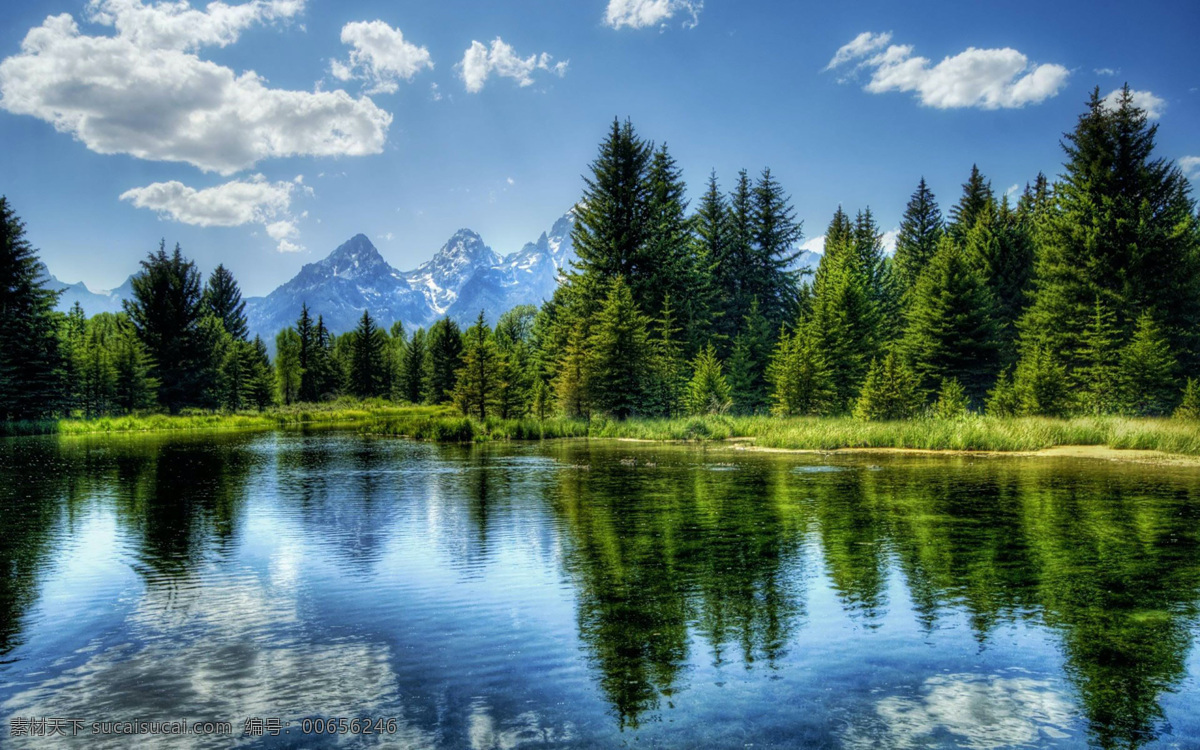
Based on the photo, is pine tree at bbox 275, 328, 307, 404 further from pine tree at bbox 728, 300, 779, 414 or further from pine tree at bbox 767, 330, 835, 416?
pine tree at bbox 767, 330, 835, 416

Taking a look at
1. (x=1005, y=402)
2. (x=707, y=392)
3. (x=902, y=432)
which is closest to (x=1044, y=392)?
(x=1005, y=402)

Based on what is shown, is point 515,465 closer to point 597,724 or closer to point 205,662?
point 205,662

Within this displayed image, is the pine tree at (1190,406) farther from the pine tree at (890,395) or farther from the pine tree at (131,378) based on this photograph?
the pine tree at (131,378)

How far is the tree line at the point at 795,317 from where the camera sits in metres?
41.8

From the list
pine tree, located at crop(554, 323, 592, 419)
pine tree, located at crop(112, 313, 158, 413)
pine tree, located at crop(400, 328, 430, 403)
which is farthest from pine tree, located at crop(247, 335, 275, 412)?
pine tree, located at crop(554, 323, 592, 419)

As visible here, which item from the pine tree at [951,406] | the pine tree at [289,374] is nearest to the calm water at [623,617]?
the pine tree at [951,406]

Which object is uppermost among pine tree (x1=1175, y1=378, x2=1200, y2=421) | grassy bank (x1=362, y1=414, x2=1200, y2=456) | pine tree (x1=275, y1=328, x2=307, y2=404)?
pine tree (x1=275, y1=328, x2=307, y2=404)

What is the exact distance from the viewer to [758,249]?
68.3 m

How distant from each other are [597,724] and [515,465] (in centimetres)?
2066

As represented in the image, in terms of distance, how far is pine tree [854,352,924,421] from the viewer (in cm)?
3488

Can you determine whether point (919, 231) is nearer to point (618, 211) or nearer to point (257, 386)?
point (618, 211)

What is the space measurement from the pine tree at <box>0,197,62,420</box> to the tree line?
13cm

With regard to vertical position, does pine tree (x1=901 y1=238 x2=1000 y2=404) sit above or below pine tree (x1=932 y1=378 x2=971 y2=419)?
above

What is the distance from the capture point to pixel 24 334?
155 ft
